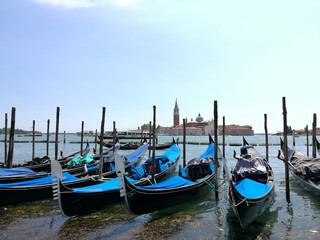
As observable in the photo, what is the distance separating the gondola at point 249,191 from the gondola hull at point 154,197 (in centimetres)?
122

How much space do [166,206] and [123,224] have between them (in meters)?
1.17

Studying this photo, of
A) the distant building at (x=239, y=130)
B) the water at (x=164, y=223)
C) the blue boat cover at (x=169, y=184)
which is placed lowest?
the water at (x=164, y=223)

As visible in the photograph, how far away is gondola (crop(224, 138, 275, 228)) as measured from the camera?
5879mm

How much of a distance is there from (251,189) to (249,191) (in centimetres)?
20

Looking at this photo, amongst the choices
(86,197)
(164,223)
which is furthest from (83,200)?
(164,223)

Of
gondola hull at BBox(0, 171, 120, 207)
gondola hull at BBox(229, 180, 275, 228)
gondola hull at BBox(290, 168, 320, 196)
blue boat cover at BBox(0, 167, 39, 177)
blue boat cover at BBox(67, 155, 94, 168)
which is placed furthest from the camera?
blue boat cover at BBox(67, 155, 94, 168)

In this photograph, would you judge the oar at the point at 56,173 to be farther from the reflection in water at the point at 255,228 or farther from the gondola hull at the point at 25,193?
the reflection in water at the point at 255,228

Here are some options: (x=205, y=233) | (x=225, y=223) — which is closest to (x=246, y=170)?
(x=225, y=223)

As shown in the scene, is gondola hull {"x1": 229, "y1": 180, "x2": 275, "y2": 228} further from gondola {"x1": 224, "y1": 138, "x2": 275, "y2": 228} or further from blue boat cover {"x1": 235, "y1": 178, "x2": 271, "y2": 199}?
blue boat cover {"x1": 235, "y1": 178, "x2": 271, "y2": 199}

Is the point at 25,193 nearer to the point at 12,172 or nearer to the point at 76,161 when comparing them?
the point at 12,172

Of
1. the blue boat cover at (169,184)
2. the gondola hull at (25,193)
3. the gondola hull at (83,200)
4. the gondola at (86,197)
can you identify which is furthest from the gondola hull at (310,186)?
the gondola hull at (25,193)

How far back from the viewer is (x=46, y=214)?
7.31 meters

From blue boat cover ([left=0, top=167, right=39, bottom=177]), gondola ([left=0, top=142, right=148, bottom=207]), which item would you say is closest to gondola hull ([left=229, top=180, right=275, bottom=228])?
gondola ([left=0, top=142, right=148, bottom=207])

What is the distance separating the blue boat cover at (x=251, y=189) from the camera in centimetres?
635
